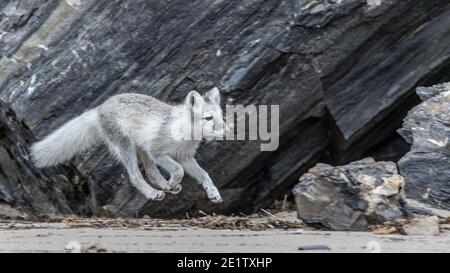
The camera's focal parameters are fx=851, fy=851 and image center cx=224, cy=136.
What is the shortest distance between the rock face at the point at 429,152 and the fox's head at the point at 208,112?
6.59 feet

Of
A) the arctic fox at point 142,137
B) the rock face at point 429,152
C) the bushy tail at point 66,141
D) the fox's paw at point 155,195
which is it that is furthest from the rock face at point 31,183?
the rock face at point 429,152

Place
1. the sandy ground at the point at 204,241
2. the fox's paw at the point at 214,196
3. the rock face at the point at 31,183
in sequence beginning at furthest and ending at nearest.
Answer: the rock face at the point at 31,183
the fox's paw at the point at 214,196
the sandy ground at the point at 204,241

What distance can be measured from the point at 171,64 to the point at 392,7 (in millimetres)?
2665

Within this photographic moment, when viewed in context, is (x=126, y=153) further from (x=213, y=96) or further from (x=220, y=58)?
(x=220, y=58)

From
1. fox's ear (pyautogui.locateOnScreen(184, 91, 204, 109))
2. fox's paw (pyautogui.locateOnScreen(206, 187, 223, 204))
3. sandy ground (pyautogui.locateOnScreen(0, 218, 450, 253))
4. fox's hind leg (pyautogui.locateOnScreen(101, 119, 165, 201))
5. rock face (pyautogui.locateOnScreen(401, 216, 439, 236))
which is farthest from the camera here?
fox's hind leg (pyautogui.locateOnScreen(101, 119, 165, 201))

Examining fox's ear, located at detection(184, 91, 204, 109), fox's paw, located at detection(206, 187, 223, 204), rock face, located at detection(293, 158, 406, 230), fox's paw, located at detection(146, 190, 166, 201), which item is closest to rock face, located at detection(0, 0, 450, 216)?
fox's paw, located at detection(146, 190, 166, 201)

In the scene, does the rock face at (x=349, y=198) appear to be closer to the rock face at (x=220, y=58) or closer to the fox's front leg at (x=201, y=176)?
the fox's front leg at (x=201, y=176)

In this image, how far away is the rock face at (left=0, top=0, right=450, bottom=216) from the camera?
986cm

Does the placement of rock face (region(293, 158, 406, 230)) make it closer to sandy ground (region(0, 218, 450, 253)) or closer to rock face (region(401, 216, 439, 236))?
sandy ground (region(0, 218, 450, 253))

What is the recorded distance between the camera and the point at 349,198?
7.66 m

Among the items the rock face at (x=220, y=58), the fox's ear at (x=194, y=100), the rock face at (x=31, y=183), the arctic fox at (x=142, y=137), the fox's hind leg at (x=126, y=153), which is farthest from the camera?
the rock face at (x=31, y=183)

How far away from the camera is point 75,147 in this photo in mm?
9758

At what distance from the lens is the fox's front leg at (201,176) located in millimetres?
9172

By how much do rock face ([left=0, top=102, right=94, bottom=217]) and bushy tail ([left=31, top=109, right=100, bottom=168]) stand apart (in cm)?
43
